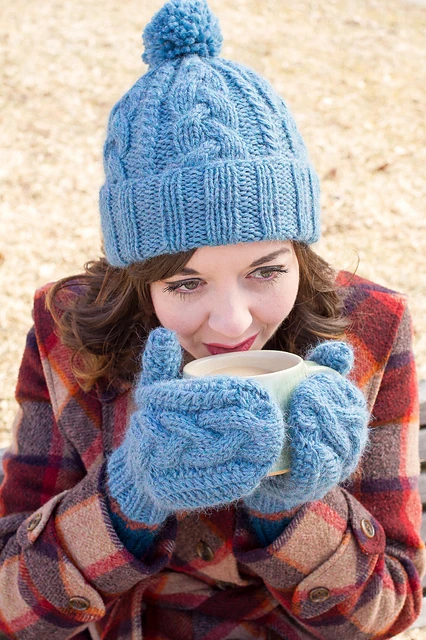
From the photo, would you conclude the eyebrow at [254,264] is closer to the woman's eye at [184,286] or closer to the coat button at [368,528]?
the woman's eye at [184,286]

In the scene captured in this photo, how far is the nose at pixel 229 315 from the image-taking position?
5.79 ft

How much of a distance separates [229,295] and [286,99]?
4.18 metres

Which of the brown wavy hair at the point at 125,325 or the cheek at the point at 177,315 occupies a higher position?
the cheek at the point at 177,315

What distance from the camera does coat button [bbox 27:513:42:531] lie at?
2.03 meters

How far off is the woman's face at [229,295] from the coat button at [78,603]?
0.72 meters

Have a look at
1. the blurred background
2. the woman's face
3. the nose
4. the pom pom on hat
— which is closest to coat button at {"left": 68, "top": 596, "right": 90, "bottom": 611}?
the woman's face

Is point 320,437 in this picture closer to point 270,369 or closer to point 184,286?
point 270,369

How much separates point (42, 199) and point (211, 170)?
10.3 ft

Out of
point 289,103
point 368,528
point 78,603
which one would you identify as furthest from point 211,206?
point 289,103

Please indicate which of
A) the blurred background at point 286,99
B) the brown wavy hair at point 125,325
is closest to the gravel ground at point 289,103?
the blurred background at point 286,99

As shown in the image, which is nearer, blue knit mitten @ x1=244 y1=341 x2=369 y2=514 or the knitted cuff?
blue knit mitten @ x1=244 y1=341 x2=369 y2=514

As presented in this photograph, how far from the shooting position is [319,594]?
2.00m

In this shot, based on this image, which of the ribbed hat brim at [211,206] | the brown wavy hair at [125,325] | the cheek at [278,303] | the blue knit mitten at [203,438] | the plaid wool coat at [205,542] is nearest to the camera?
the blue knit mitten at [203,438]

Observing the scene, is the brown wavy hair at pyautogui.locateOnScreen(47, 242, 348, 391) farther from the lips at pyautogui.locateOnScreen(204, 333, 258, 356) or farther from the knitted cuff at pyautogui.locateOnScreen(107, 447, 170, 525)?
the knitted cuff at pyautogui.locateOnScreen(107, 447, 170, 525)
